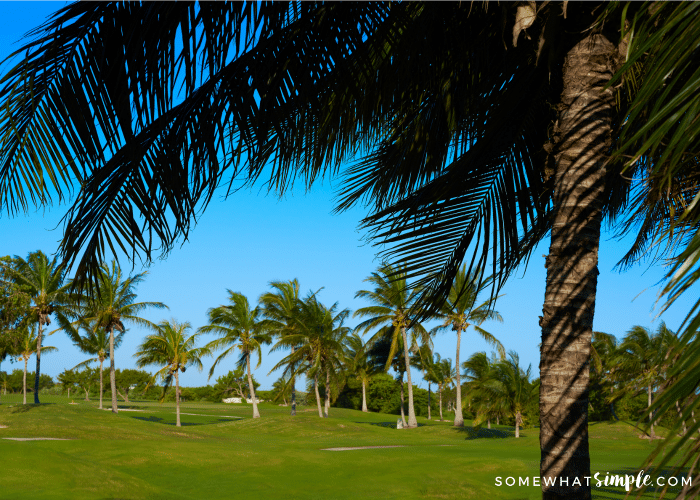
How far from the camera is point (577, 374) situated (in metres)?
3.75

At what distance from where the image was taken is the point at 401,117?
566 cm

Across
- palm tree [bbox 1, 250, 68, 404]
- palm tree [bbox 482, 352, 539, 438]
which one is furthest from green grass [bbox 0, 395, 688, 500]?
palm tree [bbox 1, 250, 68, 404]

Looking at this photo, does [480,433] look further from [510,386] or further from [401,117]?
[401,117]

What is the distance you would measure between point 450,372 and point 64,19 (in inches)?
2460

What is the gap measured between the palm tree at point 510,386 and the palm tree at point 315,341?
1281cm

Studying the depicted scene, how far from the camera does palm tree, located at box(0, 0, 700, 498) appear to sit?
3.44m

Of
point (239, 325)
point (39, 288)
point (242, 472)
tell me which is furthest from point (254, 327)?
point (242, 472)

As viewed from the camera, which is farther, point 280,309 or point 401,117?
point 280,309

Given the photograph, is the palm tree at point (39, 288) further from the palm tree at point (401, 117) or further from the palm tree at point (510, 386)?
the palm tree at point (401, 117)

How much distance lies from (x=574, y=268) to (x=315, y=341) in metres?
38.7

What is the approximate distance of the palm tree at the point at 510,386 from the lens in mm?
32469

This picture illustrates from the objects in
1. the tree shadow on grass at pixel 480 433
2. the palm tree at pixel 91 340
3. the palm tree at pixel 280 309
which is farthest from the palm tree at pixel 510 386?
the palm tree at pixel 91 340

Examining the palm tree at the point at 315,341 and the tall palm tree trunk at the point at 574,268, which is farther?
the palm tree at the point at 315,341

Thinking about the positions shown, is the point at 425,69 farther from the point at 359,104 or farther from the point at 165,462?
the point at 165,462
